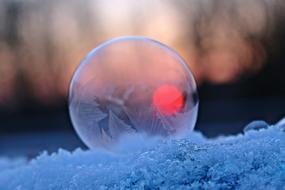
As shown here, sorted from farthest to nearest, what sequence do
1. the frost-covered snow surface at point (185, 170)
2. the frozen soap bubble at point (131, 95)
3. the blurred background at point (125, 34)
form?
the blurred background at point (125, 34), the frozen soap bubble at point (131, 95), the frost-covered snow surface at point (185, 170)

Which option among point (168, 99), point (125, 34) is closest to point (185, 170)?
point (168, 99)

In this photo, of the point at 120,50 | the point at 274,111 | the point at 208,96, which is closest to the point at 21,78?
the point at 208,96

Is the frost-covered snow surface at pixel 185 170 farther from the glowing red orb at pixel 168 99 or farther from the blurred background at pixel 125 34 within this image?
the blurred background at pixel 125 34

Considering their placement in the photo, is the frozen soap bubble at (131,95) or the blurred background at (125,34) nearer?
the frozen soap bubble at (131,95)

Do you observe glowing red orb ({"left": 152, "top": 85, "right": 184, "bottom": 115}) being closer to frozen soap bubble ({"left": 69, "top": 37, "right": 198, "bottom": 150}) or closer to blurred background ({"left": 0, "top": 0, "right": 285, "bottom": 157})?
frozen soap bubble ({"left": 69, "top": 37, "right": 198, "bottom": 150})

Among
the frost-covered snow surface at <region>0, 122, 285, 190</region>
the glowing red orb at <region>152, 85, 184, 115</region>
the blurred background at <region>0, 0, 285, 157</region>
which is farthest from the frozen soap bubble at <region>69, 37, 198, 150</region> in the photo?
the blurred background at <region>0, 0, 285, 157</region>

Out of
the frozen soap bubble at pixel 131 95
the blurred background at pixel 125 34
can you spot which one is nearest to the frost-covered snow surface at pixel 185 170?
the frozen soap bubble at pixel 131 95

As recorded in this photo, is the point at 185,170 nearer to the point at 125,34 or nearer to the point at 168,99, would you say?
the point at 168,99

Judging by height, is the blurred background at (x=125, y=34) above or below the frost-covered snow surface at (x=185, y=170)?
above
